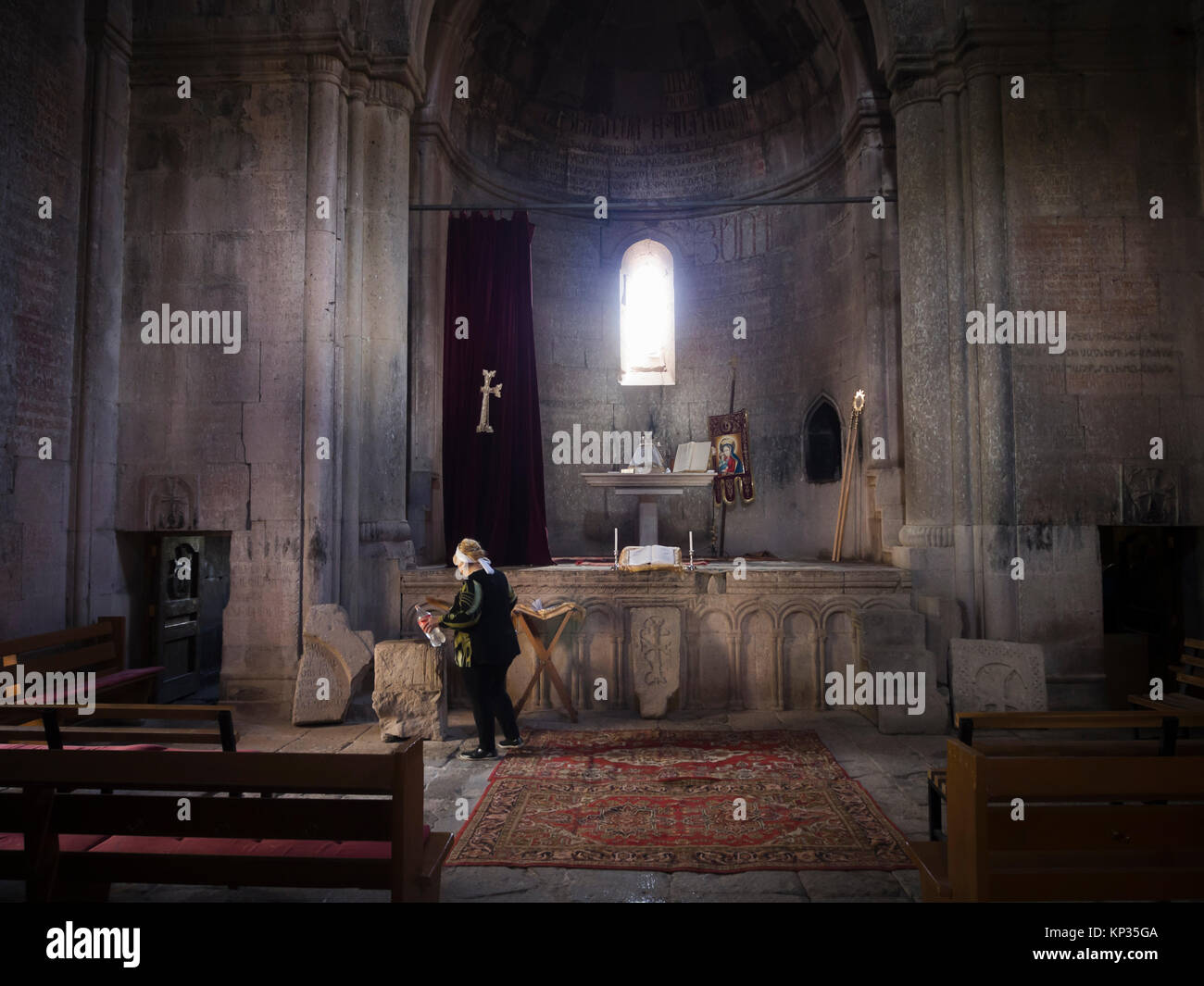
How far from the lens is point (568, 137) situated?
1166 centimetres

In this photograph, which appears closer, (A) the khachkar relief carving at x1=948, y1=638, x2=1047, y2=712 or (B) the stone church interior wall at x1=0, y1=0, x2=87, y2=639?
(B) the stone church interior wall at x1=0, y1=0, x2=87, y2=639

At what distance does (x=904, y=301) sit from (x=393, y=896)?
7313mm

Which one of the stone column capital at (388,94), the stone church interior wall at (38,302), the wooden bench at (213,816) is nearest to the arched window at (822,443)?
the stone column capital at (388,94)

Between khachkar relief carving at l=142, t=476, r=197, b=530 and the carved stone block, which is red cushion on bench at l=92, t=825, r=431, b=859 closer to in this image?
the carved stone block

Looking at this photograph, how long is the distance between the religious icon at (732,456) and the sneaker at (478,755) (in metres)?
6.49

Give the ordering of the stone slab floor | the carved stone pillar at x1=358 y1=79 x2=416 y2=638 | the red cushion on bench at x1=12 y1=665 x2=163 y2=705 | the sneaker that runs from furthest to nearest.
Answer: the carved stone pillar at x1=358 y1=79 x2=416 y2=638, the sneaker, the red cushion on bench at x1=12 y1=665 x2=163 y2=705, the stone slab floor

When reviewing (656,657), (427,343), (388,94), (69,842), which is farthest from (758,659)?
(388,94)

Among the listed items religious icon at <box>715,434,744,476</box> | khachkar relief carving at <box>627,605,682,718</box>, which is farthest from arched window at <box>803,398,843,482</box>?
khachkar relief carving at <box>627,605,682,718</box>

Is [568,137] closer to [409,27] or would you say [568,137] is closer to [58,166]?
[409,27]

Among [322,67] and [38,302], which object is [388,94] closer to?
[322,67]

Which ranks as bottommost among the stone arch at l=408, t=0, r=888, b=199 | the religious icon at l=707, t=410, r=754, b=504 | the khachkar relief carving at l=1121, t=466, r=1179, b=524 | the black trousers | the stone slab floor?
the stone slab floor

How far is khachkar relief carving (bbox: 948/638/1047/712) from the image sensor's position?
20.3ft

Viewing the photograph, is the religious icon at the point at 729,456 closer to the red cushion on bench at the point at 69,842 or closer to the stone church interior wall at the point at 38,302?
the stone church interior wall at the point at 38,302

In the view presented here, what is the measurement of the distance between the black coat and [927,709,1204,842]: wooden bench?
3.12 metres
